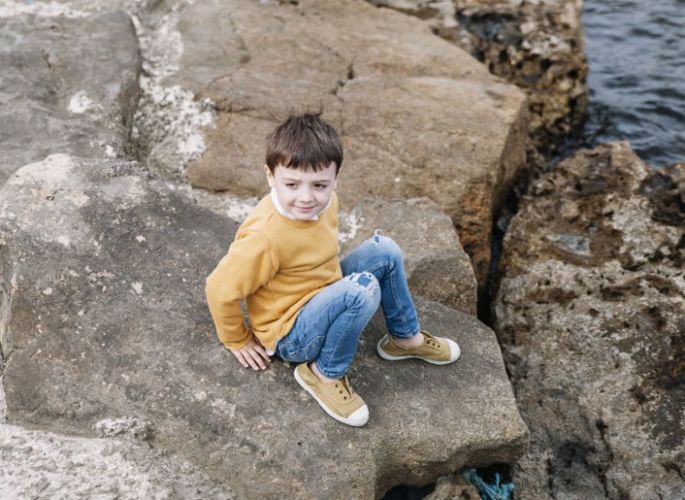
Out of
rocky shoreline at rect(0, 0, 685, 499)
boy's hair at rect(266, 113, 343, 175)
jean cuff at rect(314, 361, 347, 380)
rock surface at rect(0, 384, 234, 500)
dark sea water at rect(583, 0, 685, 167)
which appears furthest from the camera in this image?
dark sea water at rect(583, 0, 685, 167)

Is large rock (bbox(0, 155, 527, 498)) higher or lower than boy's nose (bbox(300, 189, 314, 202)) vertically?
lower

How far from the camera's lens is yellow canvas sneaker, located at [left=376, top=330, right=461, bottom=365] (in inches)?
122

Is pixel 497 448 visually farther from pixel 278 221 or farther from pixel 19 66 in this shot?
pixel 19 66

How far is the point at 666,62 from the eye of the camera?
26.2 feet

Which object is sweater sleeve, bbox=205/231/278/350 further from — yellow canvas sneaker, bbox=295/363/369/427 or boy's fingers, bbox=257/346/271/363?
yellow canvas sneaker, bbox=295/363/369/427

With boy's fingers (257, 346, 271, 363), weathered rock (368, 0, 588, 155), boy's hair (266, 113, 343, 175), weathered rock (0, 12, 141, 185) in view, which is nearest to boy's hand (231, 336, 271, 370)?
boy's fingers (257, 346, 271, 363)

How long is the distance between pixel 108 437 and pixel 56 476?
0.23m

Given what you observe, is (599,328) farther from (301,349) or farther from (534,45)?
(534,45)

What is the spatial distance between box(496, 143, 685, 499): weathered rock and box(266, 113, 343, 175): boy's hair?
1.81 metres

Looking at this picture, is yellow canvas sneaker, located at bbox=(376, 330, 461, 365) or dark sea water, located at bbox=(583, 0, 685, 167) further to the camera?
dark sea water, located at bbox=(583, 0, 685, 167)

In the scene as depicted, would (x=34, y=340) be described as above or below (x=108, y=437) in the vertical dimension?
above

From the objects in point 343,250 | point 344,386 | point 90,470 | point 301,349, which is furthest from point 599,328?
point 90,470

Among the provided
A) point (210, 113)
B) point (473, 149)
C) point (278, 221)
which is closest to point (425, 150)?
point (473, 149)

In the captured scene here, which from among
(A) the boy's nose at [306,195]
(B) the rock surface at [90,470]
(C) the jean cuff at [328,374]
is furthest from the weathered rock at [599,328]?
(A) the boy's nose at [306,195]
